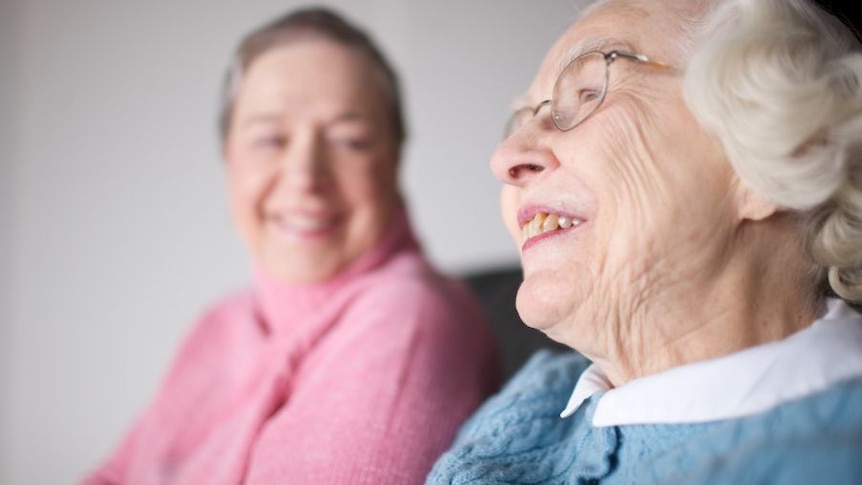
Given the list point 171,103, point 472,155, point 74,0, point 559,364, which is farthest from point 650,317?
point 74,0

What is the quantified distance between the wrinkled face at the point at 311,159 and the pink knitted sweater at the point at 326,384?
0.18ft

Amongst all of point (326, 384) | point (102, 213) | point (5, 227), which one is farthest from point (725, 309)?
point (5, 227)

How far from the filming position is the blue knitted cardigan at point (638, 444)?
634mm

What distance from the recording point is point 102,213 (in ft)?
8.70

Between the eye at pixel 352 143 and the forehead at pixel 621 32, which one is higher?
the forehead at pixel 621 32

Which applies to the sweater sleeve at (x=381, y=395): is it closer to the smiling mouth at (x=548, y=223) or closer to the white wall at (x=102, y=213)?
the smiling mouth at (x=548, y=223)

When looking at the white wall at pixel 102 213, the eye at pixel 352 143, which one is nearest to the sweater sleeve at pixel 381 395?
the eye at pixel 352 143

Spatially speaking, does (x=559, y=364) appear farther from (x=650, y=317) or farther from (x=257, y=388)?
(x=257, y=388)

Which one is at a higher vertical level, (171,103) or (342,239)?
(171,103)

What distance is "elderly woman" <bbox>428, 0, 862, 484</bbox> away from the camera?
2.59 feet

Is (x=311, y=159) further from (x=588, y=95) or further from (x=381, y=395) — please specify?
(x=588, y=95)

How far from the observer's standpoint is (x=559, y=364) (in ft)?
3.82

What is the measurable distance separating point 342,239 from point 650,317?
2.65ft

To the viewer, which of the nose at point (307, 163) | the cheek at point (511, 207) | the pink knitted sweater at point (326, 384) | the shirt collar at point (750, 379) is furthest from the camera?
the nose at point (307, 163)
